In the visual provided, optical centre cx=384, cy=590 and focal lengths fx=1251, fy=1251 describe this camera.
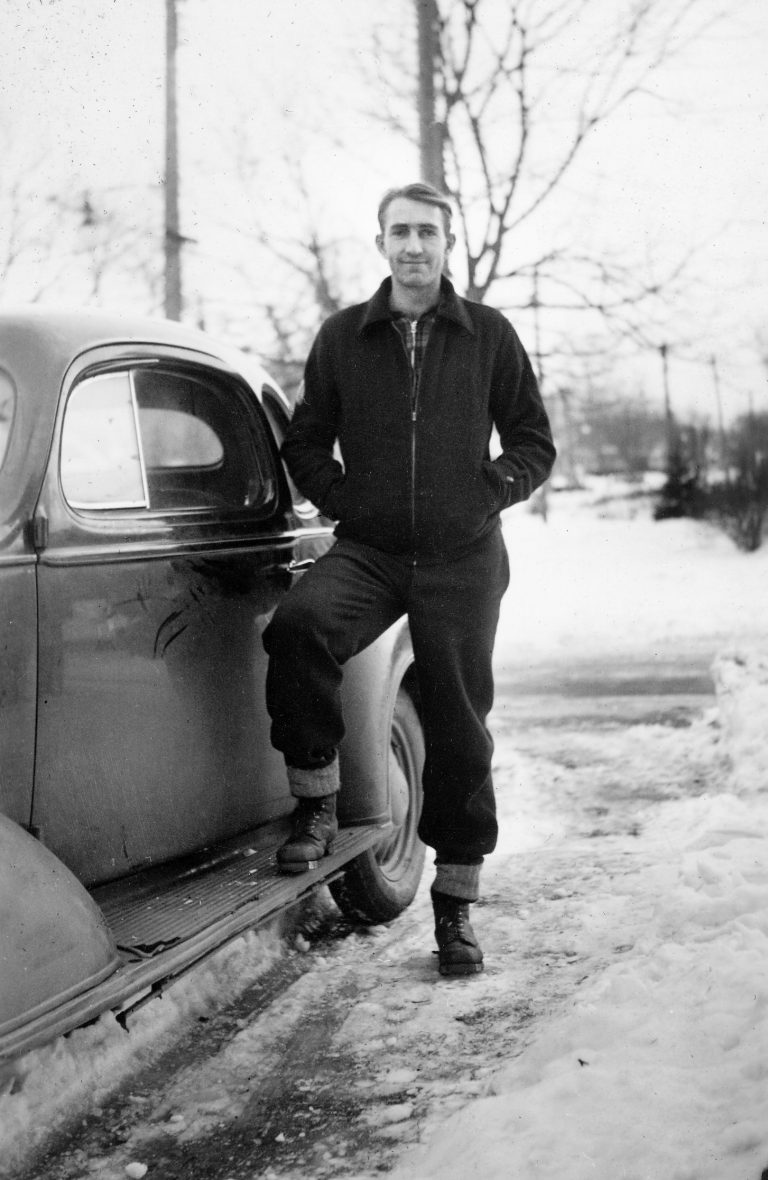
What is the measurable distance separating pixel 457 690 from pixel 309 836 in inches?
24.8

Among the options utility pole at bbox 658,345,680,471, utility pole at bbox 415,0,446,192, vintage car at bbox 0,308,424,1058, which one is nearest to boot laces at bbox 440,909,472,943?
vintage car at bbox 0,308,424,1058

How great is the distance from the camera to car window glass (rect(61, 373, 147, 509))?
121 inches

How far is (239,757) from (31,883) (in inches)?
45.8

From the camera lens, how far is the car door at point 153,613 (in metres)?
2.92

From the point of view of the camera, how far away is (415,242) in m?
3.82

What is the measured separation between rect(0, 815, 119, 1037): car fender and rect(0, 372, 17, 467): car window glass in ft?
2.98

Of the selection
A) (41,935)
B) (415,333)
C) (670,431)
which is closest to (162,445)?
(415,333)

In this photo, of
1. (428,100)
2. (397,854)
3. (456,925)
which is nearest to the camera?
(456,925)

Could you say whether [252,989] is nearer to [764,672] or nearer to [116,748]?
[116,748]

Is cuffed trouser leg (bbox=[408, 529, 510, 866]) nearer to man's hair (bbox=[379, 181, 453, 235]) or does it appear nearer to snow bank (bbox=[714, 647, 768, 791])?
man's hair (bbox=[379, 181, 453, 235])

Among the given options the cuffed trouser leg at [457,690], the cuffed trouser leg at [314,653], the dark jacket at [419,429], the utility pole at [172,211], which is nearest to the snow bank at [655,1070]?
the cuffed trouser leg at [457,690]

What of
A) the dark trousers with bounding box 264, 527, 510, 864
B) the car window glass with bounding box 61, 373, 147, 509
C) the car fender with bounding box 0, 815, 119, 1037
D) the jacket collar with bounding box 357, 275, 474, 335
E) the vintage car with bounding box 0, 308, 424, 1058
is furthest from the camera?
the jacket collar with bounding box 357, 275, 474, 335

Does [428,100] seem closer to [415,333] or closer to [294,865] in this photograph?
[415,333]

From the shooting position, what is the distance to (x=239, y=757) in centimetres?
356
